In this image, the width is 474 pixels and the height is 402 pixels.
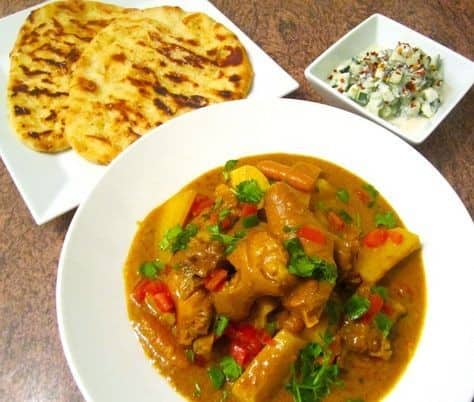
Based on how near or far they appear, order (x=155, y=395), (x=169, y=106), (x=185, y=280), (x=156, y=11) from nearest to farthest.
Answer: (x=155, y=395), (x=185, y=280), (x=169, y=106), (x=156, y=11)

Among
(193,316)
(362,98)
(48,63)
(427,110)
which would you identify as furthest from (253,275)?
(48,63)

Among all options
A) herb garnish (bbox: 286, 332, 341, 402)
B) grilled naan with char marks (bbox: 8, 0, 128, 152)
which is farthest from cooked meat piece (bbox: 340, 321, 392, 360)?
grilled naan with char marks (bbox: 8, 0, 128, 152)

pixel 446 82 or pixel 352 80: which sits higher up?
pixel 446 82

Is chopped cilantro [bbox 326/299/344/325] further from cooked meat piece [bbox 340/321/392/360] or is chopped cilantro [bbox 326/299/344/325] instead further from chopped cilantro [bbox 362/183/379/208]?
chopped cilantro [bbox 362/183/379/208]

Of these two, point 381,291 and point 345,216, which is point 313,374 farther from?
point 345,216

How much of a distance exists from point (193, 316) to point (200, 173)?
3.00 ft

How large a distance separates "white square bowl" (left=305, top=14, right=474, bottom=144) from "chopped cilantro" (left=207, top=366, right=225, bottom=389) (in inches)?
67.1

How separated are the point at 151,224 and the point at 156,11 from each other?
1.83 metres

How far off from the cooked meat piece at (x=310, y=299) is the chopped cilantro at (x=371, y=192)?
0.76 m

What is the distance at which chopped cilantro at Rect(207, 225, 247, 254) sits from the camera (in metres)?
2.40

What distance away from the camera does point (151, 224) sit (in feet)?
8.86

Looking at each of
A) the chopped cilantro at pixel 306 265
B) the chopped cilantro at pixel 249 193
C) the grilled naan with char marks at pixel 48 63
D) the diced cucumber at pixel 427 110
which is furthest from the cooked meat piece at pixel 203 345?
the diced cucumber at pixel 427 110

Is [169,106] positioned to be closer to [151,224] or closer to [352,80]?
[151,224]

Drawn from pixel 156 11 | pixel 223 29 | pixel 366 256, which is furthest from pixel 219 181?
pixel 156 11
